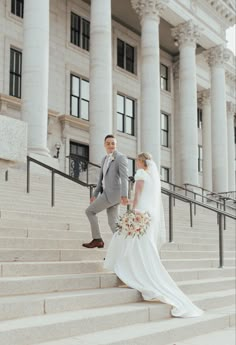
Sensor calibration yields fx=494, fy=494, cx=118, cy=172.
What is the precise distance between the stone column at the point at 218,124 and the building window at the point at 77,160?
8.21 meters

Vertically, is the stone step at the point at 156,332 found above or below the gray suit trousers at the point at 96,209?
below

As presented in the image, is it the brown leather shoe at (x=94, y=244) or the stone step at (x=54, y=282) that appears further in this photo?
the brown leather shoe at (x=94, y=244)

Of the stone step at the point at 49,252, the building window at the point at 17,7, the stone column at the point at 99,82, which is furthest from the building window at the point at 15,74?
the stone step at the point at 49,252

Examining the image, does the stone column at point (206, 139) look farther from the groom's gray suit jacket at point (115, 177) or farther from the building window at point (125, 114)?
the groom's gray suit jacket at point (115, 177)

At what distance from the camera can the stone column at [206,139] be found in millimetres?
36000

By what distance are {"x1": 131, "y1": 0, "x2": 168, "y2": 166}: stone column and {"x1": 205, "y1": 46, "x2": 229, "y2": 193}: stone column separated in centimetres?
685

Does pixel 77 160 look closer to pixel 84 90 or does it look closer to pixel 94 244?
pixel 84 90

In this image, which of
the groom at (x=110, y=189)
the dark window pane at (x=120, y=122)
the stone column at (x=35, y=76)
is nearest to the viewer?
the groom at (x=110, y=189)

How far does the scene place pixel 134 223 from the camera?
662 cm

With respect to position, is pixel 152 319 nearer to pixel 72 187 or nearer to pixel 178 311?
pixel 178 311

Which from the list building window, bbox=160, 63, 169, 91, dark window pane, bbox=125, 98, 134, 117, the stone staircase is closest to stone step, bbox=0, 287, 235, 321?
the stone staircase

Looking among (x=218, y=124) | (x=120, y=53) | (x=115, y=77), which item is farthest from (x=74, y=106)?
(x=218, y=124)

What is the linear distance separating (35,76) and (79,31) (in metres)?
10.5

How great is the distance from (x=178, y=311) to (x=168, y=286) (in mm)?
349
